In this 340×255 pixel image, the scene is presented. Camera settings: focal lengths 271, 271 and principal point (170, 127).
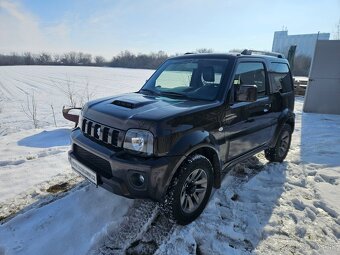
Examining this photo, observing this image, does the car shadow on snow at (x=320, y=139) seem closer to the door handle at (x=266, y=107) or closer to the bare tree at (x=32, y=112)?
the door handle at (x=266, y=107)

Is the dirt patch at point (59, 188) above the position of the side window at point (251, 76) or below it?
below

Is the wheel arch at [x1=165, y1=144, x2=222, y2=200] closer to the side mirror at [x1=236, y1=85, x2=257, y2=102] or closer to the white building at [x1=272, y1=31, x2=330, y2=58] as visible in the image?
the side mirror at [x1=236, y1=85, x2=257, y2=102]

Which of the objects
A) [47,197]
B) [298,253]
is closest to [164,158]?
[298,253]

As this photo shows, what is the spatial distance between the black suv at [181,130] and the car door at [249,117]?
1 centimetres

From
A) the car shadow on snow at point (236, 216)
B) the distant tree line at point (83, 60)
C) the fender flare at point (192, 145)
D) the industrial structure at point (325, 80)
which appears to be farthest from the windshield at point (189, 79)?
the distant tree line at point (83, 60)

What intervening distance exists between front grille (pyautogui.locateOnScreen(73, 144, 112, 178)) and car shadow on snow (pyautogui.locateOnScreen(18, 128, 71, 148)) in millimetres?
3036

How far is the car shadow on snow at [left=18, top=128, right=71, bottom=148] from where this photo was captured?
615 cm

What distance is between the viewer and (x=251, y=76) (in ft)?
13.3

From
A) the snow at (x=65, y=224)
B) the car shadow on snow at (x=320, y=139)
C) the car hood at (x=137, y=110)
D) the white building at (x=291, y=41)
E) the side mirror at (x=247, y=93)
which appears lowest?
the car shadow on snow at (x=320, y=139)

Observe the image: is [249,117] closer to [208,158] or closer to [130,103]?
[208,158]

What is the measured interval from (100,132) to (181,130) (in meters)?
0.91

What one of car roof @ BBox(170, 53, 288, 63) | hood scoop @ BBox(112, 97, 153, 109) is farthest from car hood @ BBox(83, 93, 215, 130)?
car roof @ BBox(170, 53, 288, 63)

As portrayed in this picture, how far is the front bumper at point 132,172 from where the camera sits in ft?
8.52

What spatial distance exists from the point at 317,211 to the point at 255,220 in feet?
3.23
